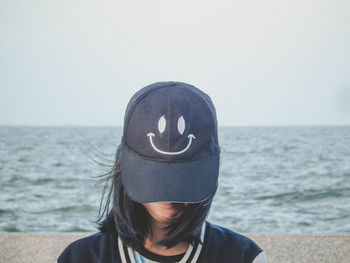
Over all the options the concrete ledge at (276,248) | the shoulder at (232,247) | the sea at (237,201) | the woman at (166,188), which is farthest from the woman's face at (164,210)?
the sea at (237,201)

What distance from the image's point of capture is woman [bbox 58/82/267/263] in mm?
1088

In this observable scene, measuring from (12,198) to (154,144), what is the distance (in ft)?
39.9

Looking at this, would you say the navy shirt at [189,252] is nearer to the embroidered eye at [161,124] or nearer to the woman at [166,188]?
the woman at [166,188]

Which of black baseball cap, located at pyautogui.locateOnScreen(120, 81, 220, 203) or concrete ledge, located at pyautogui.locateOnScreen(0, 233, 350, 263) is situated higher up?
black baseball cap, located at pyautogui.locateOnScreen(120, 81, 220, 203)

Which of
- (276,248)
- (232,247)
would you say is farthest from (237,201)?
(232,247)

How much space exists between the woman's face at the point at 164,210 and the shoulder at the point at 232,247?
0.11 m

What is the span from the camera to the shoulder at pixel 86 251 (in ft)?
3.91

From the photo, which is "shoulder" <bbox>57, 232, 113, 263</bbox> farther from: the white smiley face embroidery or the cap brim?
the white smiley face embroidery

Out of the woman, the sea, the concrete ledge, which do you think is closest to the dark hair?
the woman

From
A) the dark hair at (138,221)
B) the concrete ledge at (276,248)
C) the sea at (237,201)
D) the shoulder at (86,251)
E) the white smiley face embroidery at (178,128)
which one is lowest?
the sea at (237,201)

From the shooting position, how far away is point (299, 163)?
22859 millimetres

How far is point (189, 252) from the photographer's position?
1185mm

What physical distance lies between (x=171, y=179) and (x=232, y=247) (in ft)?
0.81

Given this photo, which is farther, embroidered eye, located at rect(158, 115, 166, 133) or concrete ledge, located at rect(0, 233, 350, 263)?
concrete ledge, located at rect(0, 233, 350, 263)
